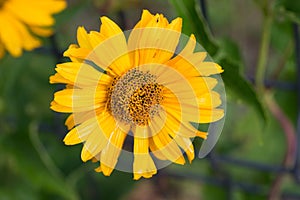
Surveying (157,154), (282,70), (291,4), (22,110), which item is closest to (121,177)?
(22,110)

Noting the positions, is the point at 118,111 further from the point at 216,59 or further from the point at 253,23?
the point at 253,23

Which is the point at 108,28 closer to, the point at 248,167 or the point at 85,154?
the point at 85,154

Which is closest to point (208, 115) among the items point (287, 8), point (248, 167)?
point (287, 8)

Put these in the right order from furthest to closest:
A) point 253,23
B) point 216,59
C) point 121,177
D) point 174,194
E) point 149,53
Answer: point 253,23, point 174,194, point 121,177, point 216,59, point 149,53

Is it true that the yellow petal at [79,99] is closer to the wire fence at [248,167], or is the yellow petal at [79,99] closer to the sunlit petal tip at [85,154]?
the sunlit petal tip at [85,154]

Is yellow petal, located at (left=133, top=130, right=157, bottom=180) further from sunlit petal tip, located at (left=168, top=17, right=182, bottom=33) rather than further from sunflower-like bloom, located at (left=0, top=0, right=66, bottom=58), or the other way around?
sunflower-like bloom, located at (left=0, top=0, right=66, bottom=58)

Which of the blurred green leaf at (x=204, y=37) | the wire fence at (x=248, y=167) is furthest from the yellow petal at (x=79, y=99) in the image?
the wire fence at (x=248, y=167)
